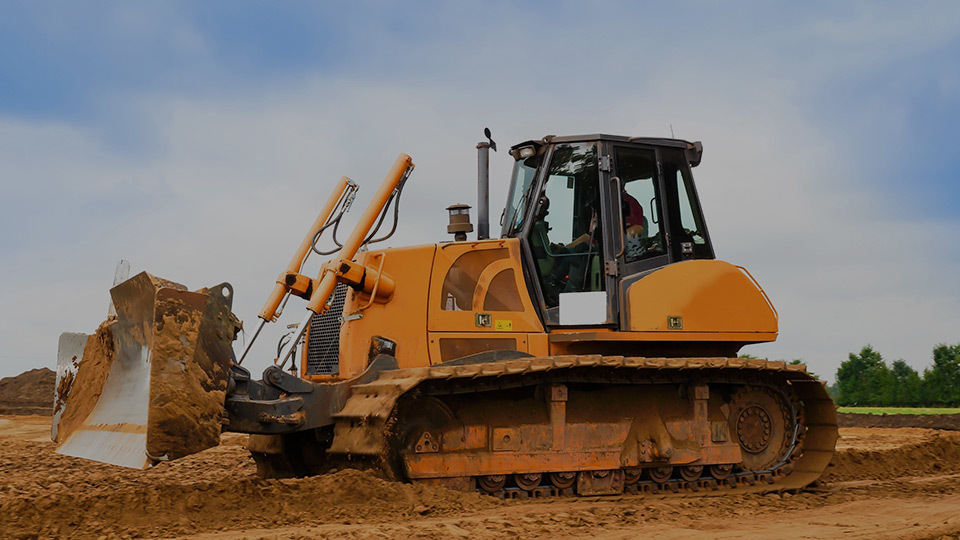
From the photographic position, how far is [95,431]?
27.0 ft

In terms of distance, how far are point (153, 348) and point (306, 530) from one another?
70.4 inches

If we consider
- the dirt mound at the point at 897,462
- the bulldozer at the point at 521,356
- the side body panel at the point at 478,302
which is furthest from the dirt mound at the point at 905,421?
the side body panel at the point at 478,302

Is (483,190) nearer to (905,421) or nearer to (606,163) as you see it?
(606,163)

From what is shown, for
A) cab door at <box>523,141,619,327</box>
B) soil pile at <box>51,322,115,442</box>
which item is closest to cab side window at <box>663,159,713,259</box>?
cab door at <box>523,141,619,327</box>

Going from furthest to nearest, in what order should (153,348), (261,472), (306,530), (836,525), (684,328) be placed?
1. (261,472)
2. (684,328)
3. (836,525)
4. (153,348)
5. (306,530)

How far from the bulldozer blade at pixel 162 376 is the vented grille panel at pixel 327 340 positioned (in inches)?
59.9

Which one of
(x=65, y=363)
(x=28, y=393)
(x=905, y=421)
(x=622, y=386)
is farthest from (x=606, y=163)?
(x=28, y=393)

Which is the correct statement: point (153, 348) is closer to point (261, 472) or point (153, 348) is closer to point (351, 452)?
point (351, 452)

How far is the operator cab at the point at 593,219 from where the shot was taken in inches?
346

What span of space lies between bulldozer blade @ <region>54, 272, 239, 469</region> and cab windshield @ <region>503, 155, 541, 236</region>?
300cm

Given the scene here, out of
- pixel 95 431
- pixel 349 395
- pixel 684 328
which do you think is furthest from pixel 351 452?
pixel 684 328

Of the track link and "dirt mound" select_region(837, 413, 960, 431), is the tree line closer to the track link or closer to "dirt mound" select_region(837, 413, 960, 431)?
"dirt mound" select_region(837, 413, 960, 431)

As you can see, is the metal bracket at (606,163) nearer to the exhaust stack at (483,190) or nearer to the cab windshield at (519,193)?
the cab windshield at (519,193)

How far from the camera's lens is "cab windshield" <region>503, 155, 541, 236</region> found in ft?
29.9
